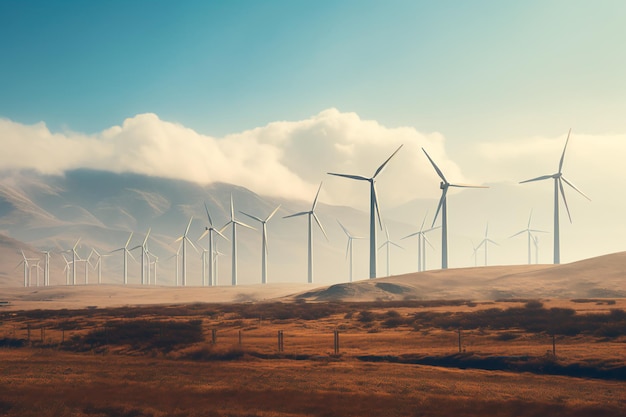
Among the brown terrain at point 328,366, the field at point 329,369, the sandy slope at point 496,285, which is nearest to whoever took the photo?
the field at point 329,369

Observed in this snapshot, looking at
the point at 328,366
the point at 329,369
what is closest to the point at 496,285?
the point at 328,366

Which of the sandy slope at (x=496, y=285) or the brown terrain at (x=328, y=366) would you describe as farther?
the sandy slope at (x=496, y=285)

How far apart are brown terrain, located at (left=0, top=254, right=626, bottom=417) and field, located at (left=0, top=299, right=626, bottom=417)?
11 centimetres

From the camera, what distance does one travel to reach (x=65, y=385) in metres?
37.2

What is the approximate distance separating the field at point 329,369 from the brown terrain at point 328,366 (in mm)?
107

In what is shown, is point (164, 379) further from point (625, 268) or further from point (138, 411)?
point (625, 268)

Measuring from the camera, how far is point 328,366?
42.7m

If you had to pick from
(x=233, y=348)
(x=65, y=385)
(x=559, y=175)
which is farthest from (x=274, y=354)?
(x=559, y=175)

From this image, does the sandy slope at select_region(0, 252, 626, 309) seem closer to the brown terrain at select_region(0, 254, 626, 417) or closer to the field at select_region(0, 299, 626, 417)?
the brown terrain at select_region(0, 254, 626, 417)

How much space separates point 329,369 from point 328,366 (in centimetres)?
119

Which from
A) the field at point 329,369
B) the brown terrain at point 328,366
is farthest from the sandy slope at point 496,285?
the field at point 329,369

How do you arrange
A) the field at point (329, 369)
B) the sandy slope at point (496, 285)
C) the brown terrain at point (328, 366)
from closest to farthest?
the field at point (329, 369) < the brown terrain at point (328, 366) < the sandy slope at point (496, 285)

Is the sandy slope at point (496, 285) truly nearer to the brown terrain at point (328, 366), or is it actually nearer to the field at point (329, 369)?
the brown terrain at point (328, 366)

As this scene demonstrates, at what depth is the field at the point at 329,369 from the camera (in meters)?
32.0
